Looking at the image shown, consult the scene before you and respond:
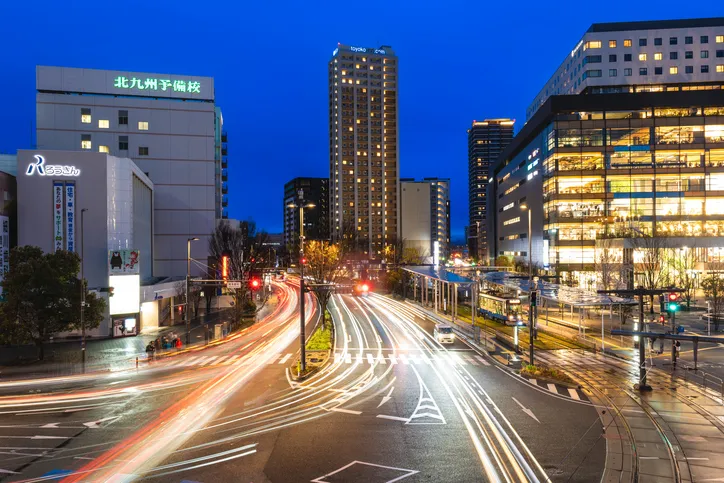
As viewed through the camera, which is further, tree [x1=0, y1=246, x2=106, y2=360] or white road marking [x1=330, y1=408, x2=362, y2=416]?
tree [x1=0, y1=246, x2=106, y2=360]

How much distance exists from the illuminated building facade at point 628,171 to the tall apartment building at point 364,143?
280ft

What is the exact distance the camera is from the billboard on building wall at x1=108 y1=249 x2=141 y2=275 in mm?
47844

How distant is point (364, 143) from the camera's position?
561 feet

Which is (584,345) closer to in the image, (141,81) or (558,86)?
(141,81)

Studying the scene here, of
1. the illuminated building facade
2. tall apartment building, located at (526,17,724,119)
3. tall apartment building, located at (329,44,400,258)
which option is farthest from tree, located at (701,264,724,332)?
tall apartment building, located at (329,44,400,258)

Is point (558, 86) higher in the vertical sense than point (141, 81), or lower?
higher

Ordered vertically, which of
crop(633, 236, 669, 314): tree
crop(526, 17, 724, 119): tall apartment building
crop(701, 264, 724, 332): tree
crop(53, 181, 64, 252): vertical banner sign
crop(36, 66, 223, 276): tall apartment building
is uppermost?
crop(526, 17, 724, 119): tall apartment building

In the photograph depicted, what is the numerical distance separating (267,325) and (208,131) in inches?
1409

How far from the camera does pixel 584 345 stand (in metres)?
39.5

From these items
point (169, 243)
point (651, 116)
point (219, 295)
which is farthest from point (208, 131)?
point (651, 116)

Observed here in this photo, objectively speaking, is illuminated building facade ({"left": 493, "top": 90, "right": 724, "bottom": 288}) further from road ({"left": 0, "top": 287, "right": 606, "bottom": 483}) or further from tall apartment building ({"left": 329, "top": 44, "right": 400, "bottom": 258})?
tall apartment building ({"left": 329, "top": 44, "right": 400, "bottom": 258})

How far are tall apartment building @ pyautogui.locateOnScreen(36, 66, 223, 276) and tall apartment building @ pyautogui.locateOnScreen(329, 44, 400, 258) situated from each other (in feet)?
313

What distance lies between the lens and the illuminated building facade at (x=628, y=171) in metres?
83.9

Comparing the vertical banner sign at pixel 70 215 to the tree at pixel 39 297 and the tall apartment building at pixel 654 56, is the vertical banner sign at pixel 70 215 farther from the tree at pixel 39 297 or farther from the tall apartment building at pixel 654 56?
the tall apartment building at pixel 654 56
